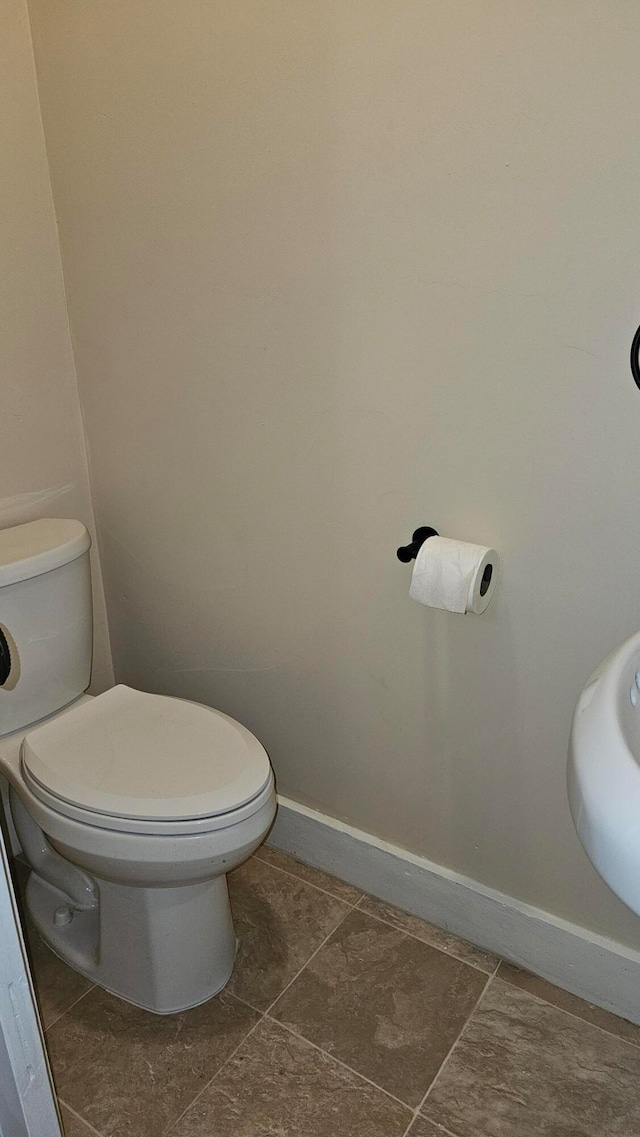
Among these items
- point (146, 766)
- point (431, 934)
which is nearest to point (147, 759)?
point (146, 766)

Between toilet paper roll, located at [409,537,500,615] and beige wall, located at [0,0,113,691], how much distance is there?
35.5 inches

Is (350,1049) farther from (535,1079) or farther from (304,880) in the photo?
(304,880)

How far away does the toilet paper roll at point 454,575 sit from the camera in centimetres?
128

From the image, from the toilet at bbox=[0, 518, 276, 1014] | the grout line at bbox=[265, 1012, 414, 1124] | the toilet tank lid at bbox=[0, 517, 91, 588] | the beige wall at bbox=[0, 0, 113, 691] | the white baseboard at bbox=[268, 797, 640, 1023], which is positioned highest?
the beige wall at bbox=[0, 0, 113, 691]

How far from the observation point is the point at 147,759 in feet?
4.74

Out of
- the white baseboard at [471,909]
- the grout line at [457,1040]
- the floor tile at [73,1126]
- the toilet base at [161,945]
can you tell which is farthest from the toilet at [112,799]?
the grout line at [457,1040]

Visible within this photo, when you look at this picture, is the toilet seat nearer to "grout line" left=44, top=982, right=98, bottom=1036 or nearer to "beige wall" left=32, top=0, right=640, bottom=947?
"beige wall" left=32, top=0, right=640, bottom=947

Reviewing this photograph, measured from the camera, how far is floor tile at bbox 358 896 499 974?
1.57m

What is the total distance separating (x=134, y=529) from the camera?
6.03 ft

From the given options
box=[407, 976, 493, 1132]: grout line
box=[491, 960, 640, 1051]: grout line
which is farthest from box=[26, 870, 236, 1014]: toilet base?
box=[491, 960, 640, 1051]: grout line

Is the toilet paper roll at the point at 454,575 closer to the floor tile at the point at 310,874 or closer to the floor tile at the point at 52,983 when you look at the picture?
the floor tile at the point at 310,874

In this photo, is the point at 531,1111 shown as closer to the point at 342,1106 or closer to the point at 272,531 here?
the point at 342,1106

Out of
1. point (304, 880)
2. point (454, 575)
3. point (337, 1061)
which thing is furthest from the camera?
point (304, 880)

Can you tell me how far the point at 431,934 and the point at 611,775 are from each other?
1133mm
